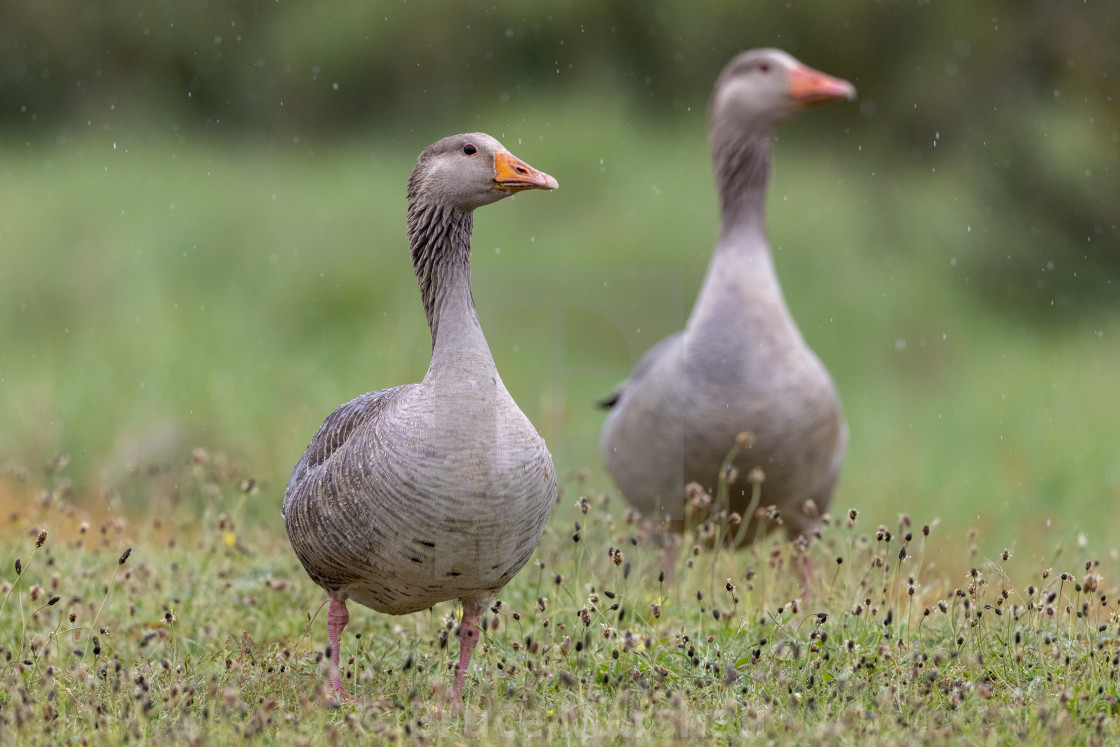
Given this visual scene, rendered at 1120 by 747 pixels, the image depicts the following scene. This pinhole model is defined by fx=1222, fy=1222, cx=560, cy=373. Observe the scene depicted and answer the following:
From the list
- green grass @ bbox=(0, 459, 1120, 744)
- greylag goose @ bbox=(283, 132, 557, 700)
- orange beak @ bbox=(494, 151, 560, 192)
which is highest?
orange beak @ bbox=(494, 151, 560, 192)

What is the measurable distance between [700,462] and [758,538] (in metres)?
0.64

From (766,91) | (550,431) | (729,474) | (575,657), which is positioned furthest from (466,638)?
(550,431)

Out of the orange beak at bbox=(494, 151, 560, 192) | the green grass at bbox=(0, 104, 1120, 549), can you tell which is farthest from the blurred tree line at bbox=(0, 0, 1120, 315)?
the orange beak at bbox=(494, 151, 560, 192)

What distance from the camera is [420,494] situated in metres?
3.79

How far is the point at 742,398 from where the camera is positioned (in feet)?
19.0

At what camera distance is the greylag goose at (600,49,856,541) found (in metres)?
5.80

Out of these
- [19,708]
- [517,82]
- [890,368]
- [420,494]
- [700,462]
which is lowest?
[890,368]

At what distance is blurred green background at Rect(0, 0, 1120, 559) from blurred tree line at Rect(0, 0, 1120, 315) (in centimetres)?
4

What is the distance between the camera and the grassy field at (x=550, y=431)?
396 centimetres

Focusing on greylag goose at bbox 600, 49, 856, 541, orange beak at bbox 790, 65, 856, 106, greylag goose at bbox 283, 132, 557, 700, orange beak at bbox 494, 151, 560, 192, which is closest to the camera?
greylag goose at bbox 283, 132, 557, 700

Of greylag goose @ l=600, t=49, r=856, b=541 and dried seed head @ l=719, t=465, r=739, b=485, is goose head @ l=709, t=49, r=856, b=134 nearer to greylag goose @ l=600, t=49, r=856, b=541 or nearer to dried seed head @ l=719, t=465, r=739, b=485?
greylag goose @ l=600, t=49, r=856, b=541

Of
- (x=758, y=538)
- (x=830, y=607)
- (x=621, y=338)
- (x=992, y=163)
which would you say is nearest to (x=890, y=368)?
(x=992, y=163)

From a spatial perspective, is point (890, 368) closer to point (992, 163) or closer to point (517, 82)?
point (992, 163)

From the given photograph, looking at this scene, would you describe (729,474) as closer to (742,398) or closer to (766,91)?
(742,398)
